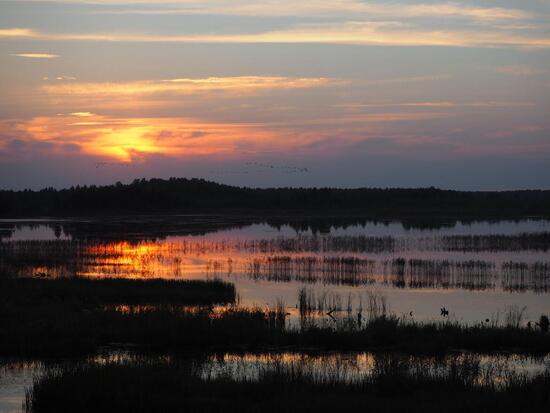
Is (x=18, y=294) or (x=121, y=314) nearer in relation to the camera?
(x=121, y=314)

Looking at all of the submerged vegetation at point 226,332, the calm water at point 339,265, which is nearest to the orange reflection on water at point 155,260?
the calm water at point 339,265

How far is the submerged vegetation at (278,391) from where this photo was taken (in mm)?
13531

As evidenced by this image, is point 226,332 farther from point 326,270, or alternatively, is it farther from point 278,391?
point 326,270

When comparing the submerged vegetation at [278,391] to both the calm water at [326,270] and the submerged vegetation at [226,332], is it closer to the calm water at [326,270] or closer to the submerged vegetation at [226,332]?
the calm water at [326,270]

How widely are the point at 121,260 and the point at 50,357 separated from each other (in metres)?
25.7

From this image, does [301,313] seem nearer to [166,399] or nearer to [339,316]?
[339,316]

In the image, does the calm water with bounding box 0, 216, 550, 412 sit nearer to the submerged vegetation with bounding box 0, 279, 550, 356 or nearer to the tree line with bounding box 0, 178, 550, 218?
the submerged vegetation with bounding box 0, 279, 550, 356

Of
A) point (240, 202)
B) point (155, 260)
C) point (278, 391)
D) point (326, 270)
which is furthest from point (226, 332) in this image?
point (240, 202)

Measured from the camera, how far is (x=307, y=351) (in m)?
19.2

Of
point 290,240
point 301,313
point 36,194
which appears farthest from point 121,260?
point 36,194

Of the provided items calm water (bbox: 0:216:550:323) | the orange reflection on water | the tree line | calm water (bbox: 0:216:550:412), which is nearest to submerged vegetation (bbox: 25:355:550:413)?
calm water (bbox: 0:216:550:412)

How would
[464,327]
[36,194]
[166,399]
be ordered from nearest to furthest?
[166,399] < [464,327] < [36,194]

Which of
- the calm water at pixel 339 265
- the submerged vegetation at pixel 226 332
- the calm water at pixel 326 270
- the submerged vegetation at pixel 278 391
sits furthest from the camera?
the calm water at pixel 339 265

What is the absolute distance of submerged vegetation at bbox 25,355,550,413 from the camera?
1353cm
